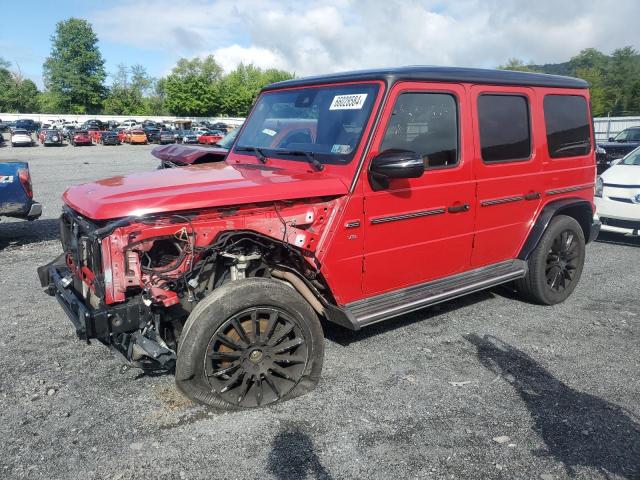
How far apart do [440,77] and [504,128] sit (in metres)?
0.91

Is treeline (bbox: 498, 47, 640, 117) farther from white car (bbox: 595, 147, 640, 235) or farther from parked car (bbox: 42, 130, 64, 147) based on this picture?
white car (bbox: 595, 147, 640, 235)

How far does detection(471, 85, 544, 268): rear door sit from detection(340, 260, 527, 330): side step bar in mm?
114

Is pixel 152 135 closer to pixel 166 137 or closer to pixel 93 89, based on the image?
pixel 166 137

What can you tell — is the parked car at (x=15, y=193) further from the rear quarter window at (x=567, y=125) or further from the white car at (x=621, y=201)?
the white car at (x=621, y=201)

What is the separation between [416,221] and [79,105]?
101 m

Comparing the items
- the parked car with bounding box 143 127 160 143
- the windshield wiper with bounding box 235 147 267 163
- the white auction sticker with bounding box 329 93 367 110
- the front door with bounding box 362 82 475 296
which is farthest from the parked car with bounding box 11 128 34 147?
the front door with bounding box 362 82 475 296

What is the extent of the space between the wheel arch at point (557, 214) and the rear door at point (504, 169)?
0.08 metres

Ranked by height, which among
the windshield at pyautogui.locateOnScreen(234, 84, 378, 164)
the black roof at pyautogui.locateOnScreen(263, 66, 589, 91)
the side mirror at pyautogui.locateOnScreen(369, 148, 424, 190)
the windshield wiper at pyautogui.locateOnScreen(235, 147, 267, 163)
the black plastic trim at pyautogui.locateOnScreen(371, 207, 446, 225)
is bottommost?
the black plastic trim at pyautogui.locateOnScreen(371, 207, 446, 225)

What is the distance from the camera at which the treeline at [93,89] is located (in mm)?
85812

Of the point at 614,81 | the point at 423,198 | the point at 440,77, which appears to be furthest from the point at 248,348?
the point at 614,81

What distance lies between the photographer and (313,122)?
4.20m

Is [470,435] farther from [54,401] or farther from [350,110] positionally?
[54,401]

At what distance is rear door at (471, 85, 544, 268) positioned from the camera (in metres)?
4.46

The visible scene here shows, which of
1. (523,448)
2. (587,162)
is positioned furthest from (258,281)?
(587,162)
